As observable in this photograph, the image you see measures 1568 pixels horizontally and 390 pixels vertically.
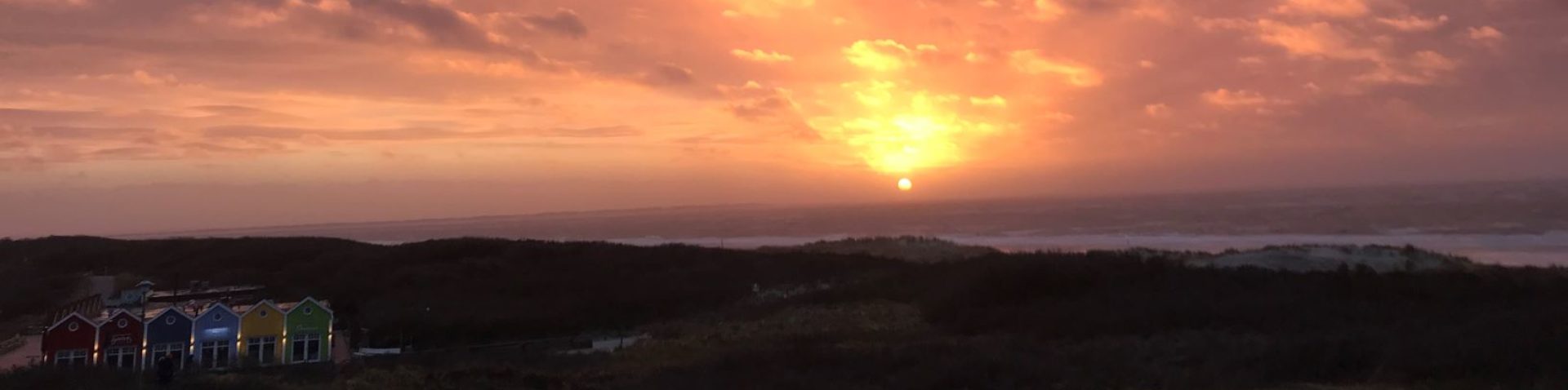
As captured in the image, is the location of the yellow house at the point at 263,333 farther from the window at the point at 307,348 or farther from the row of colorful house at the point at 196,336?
the window at the point at 307,348

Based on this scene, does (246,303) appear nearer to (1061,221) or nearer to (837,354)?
(837,354)

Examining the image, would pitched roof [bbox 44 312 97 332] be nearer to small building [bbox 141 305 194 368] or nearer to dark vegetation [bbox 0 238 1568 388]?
small building [bbox 141 305 194 368]

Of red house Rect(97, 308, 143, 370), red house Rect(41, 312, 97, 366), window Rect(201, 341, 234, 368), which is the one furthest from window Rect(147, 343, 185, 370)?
red house Rect(41, 312, 97, 366)

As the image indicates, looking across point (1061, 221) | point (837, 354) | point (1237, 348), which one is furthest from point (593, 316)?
point (1061, 221)

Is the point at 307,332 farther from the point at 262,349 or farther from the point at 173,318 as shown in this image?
the point at 173,318

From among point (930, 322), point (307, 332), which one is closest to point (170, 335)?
point (307, 332)

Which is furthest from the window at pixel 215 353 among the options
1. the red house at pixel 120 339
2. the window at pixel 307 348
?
the window at pixel 307 348

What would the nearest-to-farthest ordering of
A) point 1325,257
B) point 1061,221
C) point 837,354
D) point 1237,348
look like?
point 1237,348, point 837,354, point 1325,257, point 1061,221
